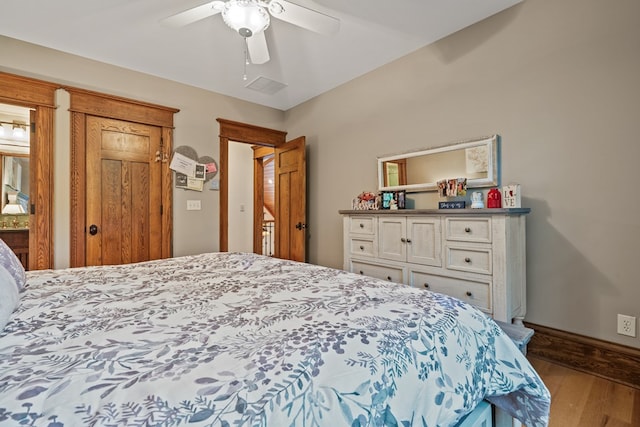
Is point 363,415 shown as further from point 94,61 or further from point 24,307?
point 94,61

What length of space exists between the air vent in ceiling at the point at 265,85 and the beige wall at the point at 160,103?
44 centimetres

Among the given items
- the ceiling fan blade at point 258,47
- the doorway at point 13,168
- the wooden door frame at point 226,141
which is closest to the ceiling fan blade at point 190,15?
the ceiling fan blade at point 258,47

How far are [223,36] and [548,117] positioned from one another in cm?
272

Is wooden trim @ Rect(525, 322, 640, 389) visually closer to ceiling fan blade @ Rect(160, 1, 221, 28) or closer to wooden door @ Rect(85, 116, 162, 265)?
ceiling fan blade @ Rect(160, 1, 221, 28)

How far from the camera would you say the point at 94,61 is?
9.75 ft

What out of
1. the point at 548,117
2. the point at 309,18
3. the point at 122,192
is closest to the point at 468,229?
the point at 548,117

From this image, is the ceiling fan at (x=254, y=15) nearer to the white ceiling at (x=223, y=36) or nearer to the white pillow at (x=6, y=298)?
the white ceiling at (x=223, y=36)

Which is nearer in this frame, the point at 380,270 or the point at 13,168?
the point at 380,270

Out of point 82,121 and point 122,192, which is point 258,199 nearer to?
point 122,192

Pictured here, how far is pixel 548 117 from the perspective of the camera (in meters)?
2.12

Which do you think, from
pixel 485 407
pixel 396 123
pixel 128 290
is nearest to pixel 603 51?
pixel 396 123

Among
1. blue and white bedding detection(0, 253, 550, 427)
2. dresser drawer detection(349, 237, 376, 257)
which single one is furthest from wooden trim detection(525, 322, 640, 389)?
blue and white bedding detection(0, 253, 550, 427)

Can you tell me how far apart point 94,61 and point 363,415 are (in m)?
3.85

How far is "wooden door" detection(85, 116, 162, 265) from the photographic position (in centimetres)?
297
